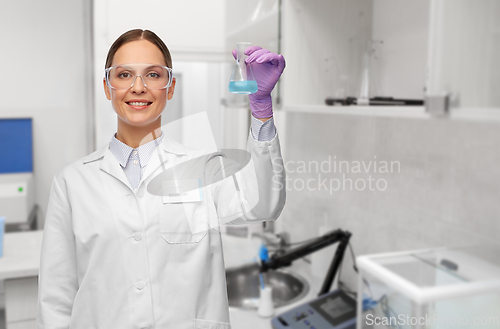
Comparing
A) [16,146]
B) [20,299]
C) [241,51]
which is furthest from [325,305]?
[16,146]

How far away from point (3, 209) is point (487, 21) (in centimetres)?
134

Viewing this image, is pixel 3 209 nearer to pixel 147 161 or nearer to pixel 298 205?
pixel 147 161

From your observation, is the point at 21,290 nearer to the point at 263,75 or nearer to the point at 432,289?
the point at 263,75

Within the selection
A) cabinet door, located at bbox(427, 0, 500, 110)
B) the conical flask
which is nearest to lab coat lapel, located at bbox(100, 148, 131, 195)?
the conical flask

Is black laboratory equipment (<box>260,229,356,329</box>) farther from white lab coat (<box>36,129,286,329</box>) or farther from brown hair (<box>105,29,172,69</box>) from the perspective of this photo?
brown hair (<box>105,29,172,69</box>)

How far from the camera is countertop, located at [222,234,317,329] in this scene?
4.01 ft

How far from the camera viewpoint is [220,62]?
4.42 feet

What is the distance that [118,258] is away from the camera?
2.55 ft

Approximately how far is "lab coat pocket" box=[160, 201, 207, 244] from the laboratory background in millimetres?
245

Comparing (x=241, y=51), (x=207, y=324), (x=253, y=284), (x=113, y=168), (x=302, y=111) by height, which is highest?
(x=241, y=51)

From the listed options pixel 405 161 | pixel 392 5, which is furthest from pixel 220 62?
pixel 405 161

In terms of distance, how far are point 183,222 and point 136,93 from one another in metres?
0.24

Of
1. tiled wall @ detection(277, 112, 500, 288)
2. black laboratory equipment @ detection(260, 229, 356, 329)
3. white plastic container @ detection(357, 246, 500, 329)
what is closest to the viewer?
white plastic container @ detection(357, 246, 500, 329)

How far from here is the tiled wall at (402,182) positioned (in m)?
0.96
